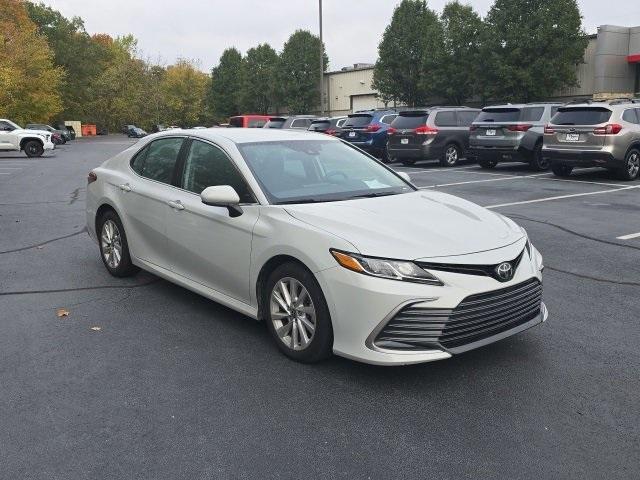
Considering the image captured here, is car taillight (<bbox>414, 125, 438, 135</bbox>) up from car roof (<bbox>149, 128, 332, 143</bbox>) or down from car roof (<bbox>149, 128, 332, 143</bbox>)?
down

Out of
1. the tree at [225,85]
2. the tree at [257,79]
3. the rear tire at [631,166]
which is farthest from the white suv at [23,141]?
the tree at [225,85]

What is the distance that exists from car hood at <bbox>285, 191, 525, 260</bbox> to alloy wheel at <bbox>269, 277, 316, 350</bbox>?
0.44 metres

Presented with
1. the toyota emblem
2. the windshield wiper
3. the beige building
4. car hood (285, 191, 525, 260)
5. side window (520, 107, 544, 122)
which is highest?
the beige building

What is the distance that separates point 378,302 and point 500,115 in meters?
14.3

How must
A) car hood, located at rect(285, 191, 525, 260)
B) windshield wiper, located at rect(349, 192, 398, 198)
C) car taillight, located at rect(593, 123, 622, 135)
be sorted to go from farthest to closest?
car taillight, located at rect(593, 123, 622, 135), windshield wiper, located at rect(349, 192, 398, 198), car hood, located at rect(285, 191, 525, 260)

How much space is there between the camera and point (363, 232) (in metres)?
3.85

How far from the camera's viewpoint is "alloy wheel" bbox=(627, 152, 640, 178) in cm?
1415

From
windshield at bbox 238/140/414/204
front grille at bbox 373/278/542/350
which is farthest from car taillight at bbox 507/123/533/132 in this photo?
front grille at bbox 373/278/542/350

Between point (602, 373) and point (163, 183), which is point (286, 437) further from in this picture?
point (163, 183)

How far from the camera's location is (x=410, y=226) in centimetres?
400

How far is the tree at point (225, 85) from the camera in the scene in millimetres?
76625

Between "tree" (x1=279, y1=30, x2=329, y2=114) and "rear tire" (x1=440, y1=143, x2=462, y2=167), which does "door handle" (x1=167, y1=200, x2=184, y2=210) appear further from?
"tree" (x1=279, y1=30, x2=329, y2=114)

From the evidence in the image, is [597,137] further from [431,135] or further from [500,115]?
[431,135]

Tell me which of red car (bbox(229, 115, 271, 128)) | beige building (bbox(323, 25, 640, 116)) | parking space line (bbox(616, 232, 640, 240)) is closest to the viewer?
parking space line (bbox(616, 232, 640, 240))
